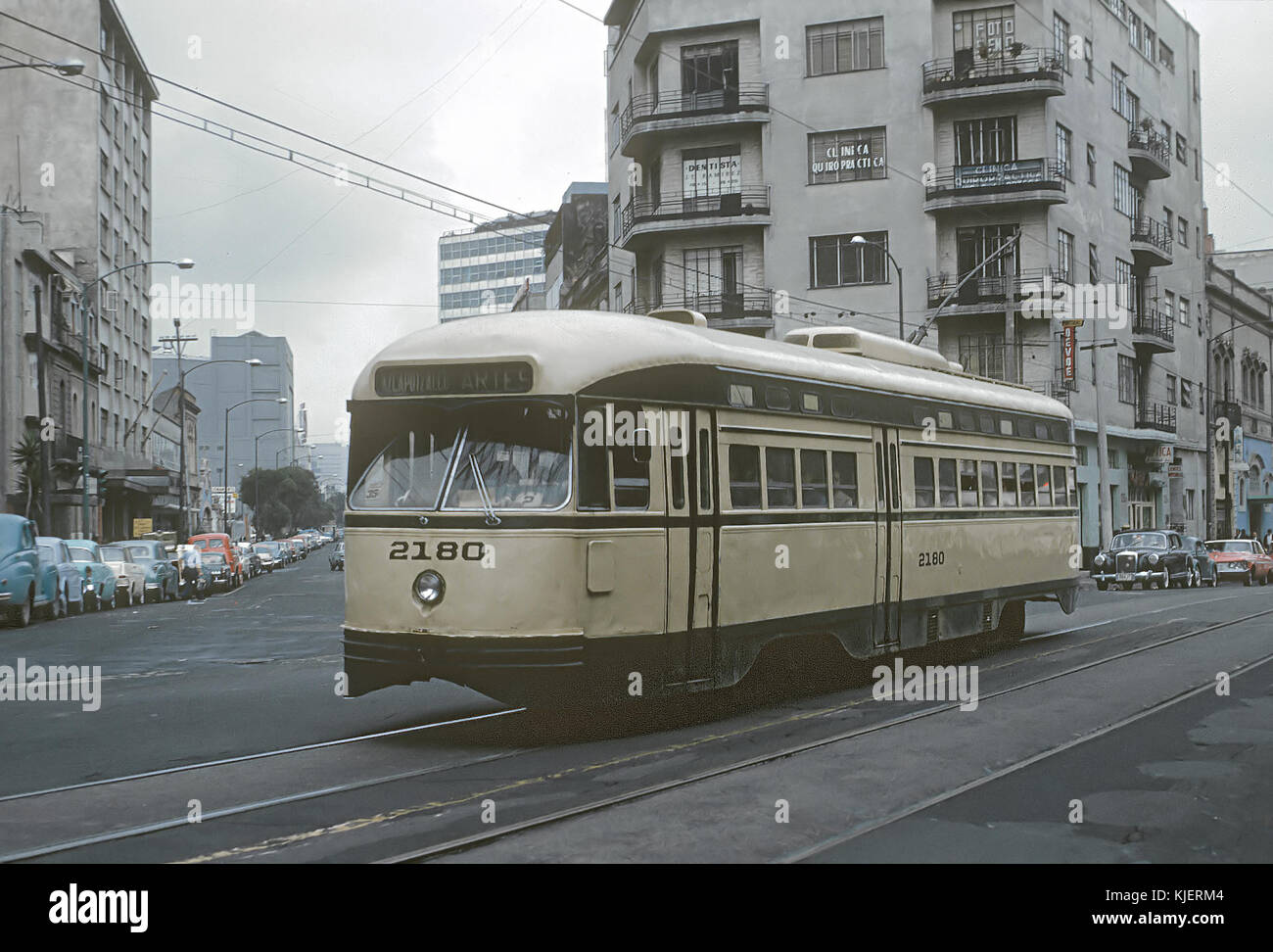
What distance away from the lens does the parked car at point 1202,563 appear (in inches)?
1455

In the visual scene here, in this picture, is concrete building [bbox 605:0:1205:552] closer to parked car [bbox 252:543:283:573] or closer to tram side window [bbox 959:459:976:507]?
parked car [bbox 252:543:283:573]

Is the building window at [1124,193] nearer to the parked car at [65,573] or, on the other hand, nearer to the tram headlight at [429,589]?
the parked car at [65,573]

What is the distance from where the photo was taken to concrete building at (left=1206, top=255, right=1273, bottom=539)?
2498 inches

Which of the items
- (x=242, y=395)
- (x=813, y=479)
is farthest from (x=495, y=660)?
(x=242, y=395)

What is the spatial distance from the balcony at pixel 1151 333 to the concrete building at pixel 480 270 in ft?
317

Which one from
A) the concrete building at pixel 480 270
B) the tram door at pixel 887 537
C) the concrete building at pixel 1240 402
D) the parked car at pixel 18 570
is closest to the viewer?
the tram door at pixel 887 537

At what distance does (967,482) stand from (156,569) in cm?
2530

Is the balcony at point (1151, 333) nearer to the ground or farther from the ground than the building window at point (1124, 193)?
nearer to the ground

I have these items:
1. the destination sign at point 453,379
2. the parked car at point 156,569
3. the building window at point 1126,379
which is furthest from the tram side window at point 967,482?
the building window at point 1126,379

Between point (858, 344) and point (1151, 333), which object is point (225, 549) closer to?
point (1151, 333)

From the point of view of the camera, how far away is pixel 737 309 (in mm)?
44656

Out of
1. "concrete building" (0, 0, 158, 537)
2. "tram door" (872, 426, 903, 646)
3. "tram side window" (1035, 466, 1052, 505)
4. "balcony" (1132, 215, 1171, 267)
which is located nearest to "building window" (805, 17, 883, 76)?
"balcony" (1132, 215, 1171, 267)
